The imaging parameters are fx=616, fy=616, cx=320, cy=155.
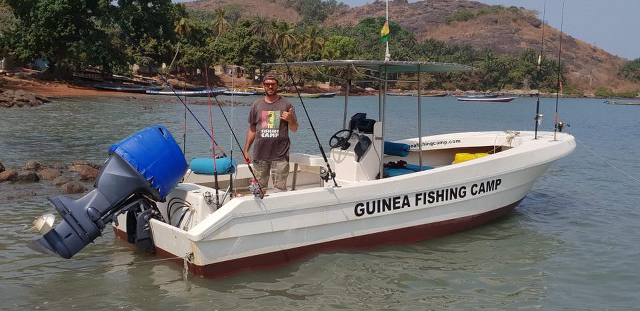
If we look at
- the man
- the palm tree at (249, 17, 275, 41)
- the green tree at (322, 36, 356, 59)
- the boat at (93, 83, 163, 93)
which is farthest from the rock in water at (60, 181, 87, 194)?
the green tree at (322, 36, 356, 59)

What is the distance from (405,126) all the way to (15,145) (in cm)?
2067

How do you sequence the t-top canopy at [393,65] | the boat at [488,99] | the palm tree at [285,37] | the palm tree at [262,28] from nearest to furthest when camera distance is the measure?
1. the t-top canopy at [393,65]
2. the boat at [488,99]
3. the palm tree at [285,37]
4. the palm tree at [262,28]

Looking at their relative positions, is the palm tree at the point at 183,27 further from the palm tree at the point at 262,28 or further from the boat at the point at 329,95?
the boat at the point at 329,95

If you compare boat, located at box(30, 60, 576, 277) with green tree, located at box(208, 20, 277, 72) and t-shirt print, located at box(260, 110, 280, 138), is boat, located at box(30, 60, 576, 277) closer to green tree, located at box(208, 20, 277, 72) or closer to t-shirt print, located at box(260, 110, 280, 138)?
t-shirt print, located at box(260, 110, 280, 138)

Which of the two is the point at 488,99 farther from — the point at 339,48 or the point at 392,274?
the point at 392,274

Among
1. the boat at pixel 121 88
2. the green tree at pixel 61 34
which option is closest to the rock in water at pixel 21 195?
the green tree at pixel 61 34

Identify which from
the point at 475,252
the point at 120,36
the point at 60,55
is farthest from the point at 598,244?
the point at 120,36

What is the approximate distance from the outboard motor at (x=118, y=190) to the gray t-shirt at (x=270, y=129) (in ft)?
3.59

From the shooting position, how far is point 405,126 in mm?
33469

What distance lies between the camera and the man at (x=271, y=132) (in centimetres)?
702

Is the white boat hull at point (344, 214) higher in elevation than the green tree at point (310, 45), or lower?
lower

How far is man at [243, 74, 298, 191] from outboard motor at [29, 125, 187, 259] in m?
1.02

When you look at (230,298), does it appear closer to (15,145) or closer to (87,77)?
(15,145)

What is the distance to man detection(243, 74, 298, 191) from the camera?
702 centimetres
